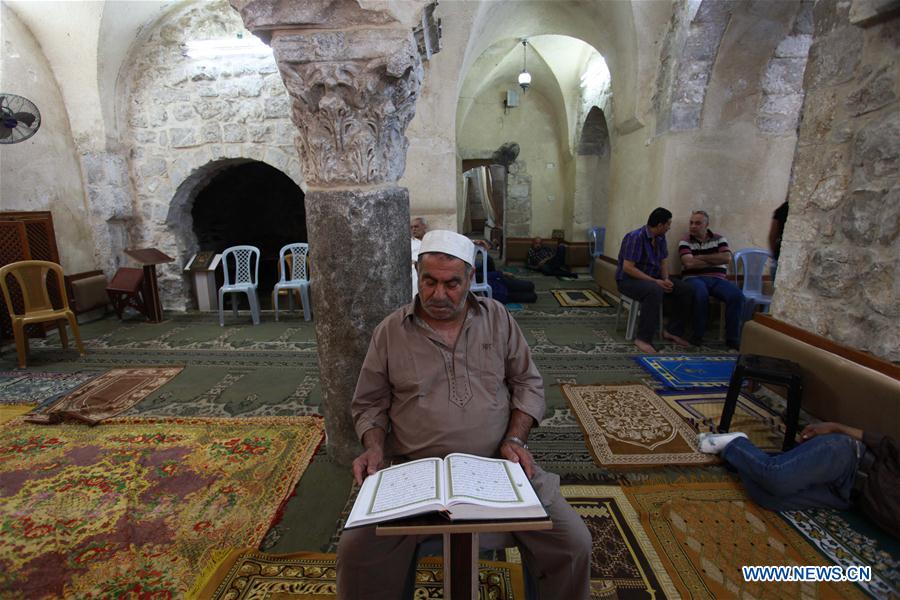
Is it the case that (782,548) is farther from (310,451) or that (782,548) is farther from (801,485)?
(310,451)

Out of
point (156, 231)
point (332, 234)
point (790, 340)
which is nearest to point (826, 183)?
point (790, 340)

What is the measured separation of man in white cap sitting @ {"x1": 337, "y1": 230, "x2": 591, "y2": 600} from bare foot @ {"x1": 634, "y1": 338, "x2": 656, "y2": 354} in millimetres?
2995

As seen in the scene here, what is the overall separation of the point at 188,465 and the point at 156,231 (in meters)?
4.50

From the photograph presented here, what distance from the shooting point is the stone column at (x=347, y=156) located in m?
1.95

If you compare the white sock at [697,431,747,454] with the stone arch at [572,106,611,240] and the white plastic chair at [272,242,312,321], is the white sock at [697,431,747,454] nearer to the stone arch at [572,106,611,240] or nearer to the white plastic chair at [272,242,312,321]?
the white plastic chair at [272,242,312,321]

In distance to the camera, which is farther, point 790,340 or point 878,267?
point 790,340

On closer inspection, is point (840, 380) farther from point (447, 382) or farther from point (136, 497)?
point (136, 497)

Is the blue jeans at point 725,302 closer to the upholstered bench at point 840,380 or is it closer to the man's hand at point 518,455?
the upholstered bench at point 840,380

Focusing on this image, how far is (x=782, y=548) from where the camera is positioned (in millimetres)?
1820

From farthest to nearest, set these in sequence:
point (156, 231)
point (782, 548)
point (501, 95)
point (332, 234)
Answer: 1. point (501, 95)
2. point (156, 231)
3. point (332, 234)
4. point (782, 548)

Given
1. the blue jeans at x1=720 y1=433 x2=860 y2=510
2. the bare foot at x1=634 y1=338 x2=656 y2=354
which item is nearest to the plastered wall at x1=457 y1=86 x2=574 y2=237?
the bare foot at x1=634 y1=338 x2=656 y2=354

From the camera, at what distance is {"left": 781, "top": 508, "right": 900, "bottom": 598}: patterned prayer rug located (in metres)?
1.66

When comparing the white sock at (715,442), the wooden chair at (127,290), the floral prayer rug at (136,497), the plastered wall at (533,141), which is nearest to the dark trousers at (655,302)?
the white sock at (715,442)

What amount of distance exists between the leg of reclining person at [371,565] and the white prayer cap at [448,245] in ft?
2.93
